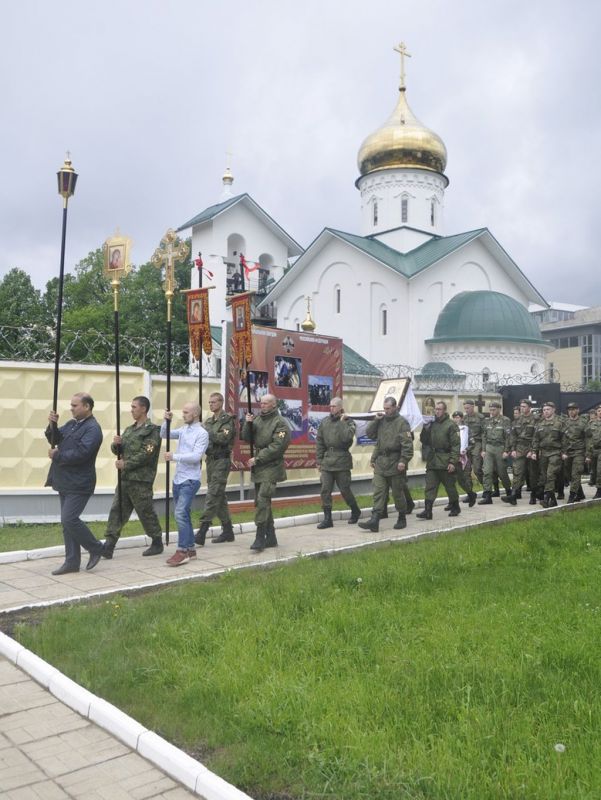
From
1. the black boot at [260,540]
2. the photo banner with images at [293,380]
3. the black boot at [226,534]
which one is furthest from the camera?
the photo banner with images at [293,380]

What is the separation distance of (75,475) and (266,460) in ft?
7.73

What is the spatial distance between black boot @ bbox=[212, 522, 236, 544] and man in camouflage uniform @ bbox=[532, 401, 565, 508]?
5770 mm

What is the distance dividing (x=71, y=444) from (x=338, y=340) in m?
6.92

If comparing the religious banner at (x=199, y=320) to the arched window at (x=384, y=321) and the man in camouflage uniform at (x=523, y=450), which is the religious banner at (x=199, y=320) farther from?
the arched window at (x=384, y=321)

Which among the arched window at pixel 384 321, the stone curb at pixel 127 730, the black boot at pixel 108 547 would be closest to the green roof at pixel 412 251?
the arched window at pixel 384 321

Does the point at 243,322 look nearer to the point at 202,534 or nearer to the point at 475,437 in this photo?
the point at 202,534

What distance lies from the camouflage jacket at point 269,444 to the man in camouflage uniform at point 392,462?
1.94 metres

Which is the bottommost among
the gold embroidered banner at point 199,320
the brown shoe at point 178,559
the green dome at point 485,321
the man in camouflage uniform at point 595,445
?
the brown shoe at point 178,559

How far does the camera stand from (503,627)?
203 inches

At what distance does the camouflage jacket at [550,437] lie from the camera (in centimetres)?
1309

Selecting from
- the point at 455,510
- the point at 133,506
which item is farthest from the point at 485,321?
the point at 133,506

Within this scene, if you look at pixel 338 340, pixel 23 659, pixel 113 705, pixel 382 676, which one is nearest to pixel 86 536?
pixel 23 659

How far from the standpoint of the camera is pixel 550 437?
43.2ft

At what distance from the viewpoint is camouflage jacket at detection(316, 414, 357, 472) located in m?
11.0
